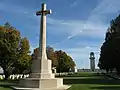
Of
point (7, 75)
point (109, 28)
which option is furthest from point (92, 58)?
point (7, 75)

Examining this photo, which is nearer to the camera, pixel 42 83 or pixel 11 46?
pixel 42 83

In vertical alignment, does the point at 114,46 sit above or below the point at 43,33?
above

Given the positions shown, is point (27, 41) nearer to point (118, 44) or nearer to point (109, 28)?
point (118, 44)

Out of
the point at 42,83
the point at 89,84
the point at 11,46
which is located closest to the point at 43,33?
the point at 42,83

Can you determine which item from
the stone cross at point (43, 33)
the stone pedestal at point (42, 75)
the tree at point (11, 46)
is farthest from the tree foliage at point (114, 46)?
the stone pedestal at point (42, 75)

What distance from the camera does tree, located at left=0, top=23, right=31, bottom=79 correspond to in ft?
136

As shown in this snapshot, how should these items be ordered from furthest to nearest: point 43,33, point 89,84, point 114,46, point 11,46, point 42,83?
point 114,46 < point 11,46 < point 89,84 < point 43,33 < point 42,83

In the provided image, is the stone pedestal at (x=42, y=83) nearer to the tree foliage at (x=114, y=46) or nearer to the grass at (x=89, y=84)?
the grass at (x=89, y=84)

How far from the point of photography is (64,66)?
93.2 meters

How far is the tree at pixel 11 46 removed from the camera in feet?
136

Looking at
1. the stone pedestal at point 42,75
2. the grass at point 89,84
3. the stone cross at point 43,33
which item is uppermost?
the stone cross at point 43,33

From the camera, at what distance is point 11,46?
1641 inches

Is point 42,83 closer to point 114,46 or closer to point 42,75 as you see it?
point 42,75

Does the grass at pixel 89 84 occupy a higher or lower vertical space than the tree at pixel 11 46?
lower
